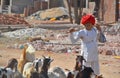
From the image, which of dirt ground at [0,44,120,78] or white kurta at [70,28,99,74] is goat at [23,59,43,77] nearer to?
white kurta at [70,28,99,74]

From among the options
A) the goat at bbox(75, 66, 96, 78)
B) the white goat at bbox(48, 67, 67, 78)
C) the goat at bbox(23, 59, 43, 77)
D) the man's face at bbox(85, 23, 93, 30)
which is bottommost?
the white goat at bbox(48, 67, 67, 78)

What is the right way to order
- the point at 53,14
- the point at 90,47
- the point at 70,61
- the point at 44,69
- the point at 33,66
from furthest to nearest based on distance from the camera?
the point at 53,14, the point at 70,61, the point at 33,66, the point at 90,47, the point at 44,69

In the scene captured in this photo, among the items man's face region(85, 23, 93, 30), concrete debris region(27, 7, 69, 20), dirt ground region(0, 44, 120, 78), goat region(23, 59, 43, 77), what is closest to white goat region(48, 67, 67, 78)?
goat region(23, 59, 43, 77)

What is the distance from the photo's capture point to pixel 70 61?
579 inches

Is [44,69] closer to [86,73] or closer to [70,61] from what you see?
[86,73]

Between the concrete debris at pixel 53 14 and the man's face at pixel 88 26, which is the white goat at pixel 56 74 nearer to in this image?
the man's face at pixel 88 26

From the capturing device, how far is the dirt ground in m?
12.9

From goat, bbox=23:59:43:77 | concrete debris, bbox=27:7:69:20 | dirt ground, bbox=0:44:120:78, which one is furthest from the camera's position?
concrete debris, bbox=27:7:69:20

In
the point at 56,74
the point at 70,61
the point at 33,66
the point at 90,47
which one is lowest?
the point at 70,61

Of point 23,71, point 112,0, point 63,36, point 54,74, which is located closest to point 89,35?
point 54,74

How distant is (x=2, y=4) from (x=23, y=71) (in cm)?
4511

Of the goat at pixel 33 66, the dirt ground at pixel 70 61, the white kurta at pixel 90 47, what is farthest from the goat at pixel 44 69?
the dirt ground at pixel 70 61

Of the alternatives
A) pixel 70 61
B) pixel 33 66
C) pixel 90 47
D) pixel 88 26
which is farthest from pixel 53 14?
pixel 88 26

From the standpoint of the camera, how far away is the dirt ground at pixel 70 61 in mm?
A: 12856
